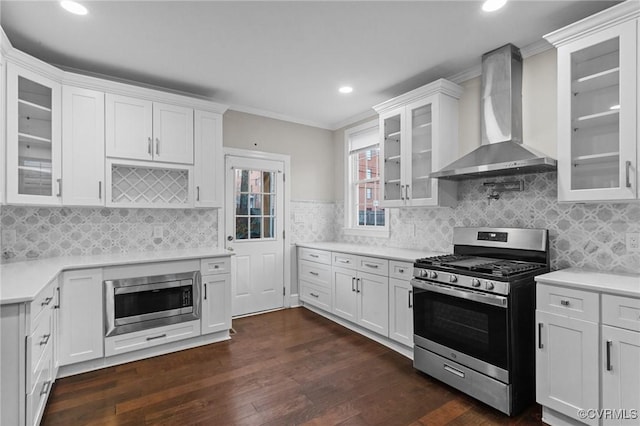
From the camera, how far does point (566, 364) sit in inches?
76.4

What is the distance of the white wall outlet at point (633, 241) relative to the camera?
218 centimetres

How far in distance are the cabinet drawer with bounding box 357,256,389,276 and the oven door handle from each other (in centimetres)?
47

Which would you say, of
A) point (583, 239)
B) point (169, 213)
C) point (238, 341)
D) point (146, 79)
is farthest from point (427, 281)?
point (146, 79)

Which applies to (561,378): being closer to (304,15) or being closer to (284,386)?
(284,386)

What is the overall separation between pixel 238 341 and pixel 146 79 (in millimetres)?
2823

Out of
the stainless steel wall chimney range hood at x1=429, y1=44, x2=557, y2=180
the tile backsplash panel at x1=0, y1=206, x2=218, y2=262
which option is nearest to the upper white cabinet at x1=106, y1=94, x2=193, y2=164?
the tile backsplash panel at x1=0, y1=206, x2=218, y2=262

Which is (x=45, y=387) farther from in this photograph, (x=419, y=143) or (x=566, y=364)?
(x=419, y=143)

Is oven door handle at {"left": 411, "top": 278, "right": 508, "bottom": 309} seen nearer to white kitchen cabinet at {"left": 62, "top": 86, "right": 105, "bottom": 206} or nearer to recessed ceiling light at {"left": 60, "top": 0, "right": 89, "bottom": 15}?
white kitchen cabinet at {"left": 62, "top": 86, "right": 105, "bottom": 206}

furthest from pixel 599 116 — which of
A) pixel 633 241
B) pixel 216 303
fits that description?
pixel 216 303

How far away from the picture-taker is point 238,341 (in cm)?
339

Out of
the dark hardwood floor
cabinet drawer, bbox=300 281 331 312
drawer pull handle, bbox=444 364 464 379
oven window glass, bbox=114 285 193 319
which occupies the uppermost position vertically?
oven window glass, bbox=114 285 193 319

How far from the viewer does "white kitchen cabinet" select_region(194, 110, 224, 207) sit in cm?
352

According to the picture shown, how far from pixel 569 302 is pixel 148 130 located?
3.66 m

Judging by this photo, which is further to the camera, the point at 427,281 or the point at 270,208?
the point at 270,208
